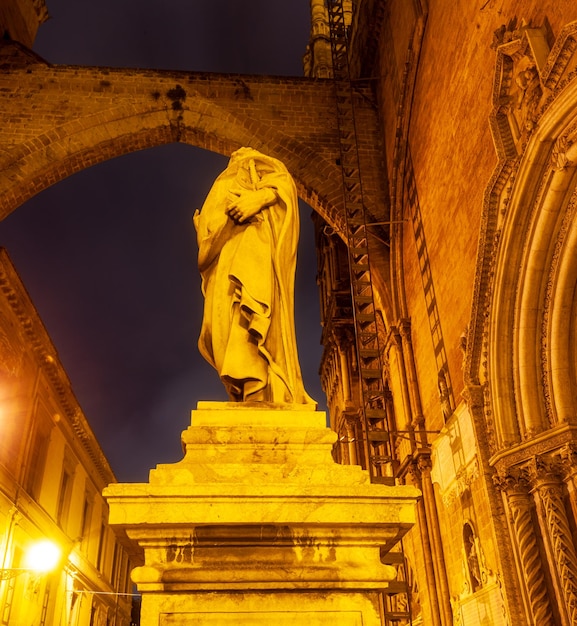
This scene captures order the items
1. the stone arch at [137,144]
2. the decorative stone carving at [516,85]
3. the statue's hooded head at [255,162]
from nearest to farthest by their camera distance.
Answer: the statue's hooded head at [255,162] → the decorative stone carving at [516,85] → the stone arch at [137,144]

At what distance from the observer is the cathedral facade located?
594 centimetres

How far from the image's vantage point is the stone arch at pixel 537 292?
5945mm

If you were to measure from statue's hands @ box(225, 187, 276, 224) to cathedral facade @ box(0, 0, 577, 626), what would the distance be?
12.1 ft

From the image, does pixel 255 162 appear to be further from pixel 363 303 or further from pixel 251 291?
pixel 363 303

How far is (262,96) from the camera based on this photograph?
12609mm

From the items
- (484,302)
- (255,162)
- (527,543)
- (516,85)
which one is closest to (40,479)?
(484,302)

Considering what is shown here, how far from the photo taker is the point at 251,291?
293 centimetres

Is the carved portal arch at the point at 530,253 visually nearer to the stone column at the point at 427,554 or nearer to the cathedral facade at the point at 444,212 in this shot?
the cathedral facade at the point at 444,212

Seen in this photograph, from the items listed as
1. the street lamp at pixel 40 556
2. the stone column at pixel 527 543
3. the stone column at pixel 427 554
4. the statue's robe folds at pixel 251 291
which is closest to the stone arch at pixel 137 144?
the stone column at pixel 427 554

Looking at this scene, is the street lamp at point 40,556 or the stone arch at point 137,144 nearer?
the stone arch at point 137,144

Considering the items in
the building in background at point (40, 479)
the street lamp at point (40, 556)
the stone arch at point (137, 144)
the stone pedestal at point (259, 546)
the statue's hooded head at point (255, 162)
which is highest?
the stone arch at point (137, 144)

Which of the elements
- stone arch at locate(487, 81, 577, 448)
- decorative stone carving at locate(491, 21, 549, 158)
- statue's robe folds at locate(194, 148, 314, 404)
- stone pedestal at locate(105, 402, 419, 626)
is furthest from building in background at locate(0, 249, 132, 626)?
stone pedestal at locate(105, 402, 419, 626)

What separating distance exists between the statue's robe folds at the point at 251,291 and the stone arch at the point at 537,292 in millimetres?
3683

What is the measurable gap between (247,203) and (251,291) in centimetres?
50
